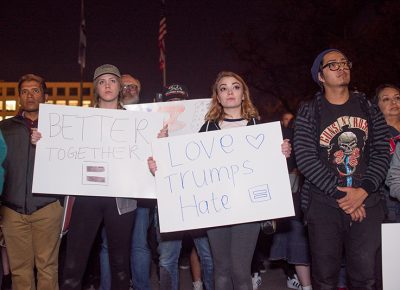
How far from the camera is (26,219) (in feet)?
15.3

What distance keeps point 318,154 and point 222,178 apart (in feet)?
2.56

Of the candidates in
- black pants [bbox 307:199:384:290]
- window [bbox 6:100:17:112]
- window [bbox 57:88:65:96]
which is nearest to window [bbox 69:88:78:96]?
window [bbox 57:88:65:96]

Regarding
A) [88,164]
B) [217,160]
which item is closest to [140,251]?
[88,164]

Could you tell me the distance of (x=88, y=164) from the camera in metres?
4.38

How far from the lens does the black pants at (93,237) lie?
413 centimetres

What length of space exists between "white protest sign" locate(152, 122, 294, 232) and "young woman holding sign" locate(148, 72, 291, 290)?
0.12 metres

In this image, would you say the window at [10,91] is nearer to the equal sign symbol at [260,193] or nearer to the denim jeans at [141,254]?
the denim jeans at [141,254]

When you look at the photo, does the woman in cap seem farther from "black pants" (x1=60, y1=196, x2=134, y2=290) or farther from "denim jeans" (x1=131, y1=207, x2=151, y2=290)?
"denim jeans" (x1=131, y1=207, x2=151, y2=290)

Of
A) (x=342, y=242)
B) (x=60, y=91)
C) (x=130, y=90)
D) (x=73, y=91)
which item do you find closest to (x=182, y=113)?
(x=130, y=90)

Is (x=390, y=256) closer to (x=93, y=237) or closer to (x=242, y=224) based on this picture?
(x=242, y=224)

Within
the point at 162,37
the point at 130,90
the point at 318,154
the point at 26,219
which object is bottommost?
the point at 26,219

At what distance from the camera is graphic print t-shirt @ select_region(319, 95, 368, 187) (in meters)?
3.95

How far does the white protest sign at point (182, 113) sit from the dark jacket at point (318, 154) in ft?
4.99

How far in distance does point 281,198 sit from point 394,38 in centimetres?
Result: 1810
